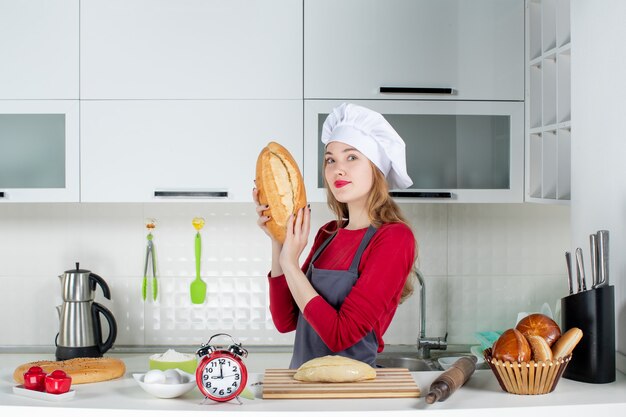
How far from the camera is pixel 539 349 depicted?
1.44 metres

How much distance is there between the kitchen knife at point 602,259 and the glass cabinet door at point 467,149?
986 mm

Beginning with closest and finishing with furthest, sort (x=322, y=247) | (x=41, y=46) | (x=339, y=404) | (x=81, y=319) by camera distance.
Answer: (x=339, y=404), (x=322, y=247), (x=41, y=46), (x=81, y=319)

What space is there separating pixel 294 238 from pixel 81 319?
1.34m

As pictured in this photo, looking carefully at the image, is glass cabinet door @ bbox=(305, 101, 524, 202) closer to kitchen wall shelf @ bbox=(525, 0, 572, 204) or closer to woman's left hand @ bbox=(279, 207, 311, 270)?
kitchen wall shelf @ bbox=(525, 0, 572, 204)

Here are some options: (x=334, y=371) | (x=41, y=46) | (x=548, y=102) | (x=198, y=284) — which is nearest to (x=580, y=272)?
(x=334, y=371)

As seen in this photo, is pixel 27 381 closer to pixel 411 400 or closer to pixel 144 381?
pixel 144 381

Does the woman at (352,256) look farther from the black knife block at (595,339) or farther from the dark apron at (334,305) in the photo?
the black knife block at (595,339)

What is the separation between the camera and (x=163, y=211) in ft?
9.52

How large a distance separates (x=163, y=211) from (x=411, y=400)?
1.69m

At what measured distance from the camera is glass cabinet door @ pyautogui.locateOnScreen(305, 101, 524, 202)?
8.46 feet

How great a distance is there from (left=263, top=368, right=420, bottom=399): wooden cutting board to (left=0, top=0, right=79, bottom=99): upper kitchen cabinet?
1.46 meters

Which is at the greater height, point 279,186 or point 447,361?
point 279,186

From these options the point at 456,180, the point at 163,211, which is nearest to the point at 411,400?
the point at 456,180

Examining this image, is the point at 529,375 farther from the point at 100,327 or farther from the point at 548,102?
the point at 100,327
